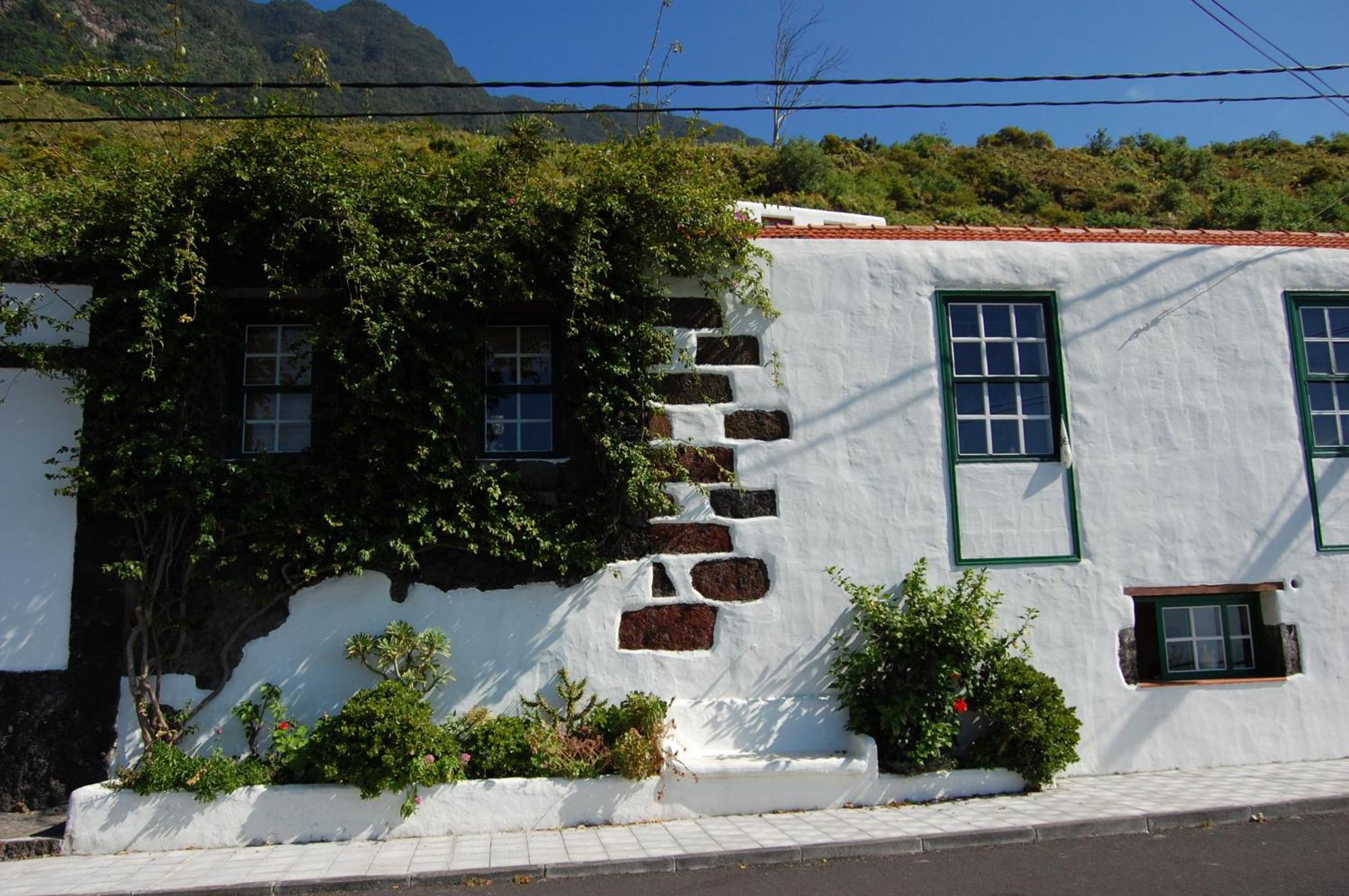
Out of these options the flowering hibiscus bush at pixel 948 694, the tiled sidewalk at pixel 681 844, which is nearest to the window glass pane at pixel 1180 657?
the tiled sidewalk at pixel 681 844

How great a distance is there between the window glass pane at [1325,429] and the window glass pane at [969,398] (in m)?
3.25

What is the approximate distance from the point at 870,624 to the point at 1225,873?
2.85 meters

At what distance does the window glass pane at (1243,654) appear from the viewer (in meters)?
8.50

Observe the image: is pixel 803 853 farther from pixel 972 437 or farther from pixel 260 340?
pixel 260 340

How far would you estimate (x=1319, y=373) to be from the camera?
897cm

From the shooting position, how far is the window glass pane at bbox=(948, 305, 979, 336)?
8.54 m

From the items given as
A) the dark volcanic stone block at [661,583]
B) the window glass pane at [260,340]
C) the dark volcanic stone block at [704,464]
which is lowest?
the dark volcanic stone block at [661,583]

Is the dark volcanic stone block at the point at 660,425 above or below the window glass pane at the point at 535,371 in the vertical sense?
below

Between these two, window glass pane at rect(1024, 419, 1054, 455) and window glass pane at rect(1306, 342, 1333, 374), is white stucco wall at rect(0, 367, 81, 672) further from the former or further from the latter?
window glass pane at rect(1306, 342, 1333, 374)

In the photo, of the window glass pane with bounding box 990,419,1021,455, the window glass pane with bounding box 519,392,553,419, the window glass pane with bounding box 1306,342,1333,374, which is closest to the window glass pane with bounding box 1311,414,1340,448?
the window glass pane with bounding box 1306,342,1333,374

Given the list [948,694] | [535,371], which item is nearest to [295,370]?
[535,371]

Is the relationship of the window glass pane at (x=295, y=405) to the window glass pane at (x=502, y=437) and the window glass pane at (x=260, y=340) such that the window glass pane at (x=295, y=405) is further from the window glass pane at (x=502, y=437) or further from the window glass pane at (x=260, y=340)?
the window glass pane at (x=502, y=437)

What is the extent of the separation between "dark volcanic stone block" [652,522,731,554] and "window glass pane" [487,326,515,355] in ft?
6.43

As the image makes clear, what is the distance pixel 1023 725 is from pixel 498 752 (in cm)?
398
